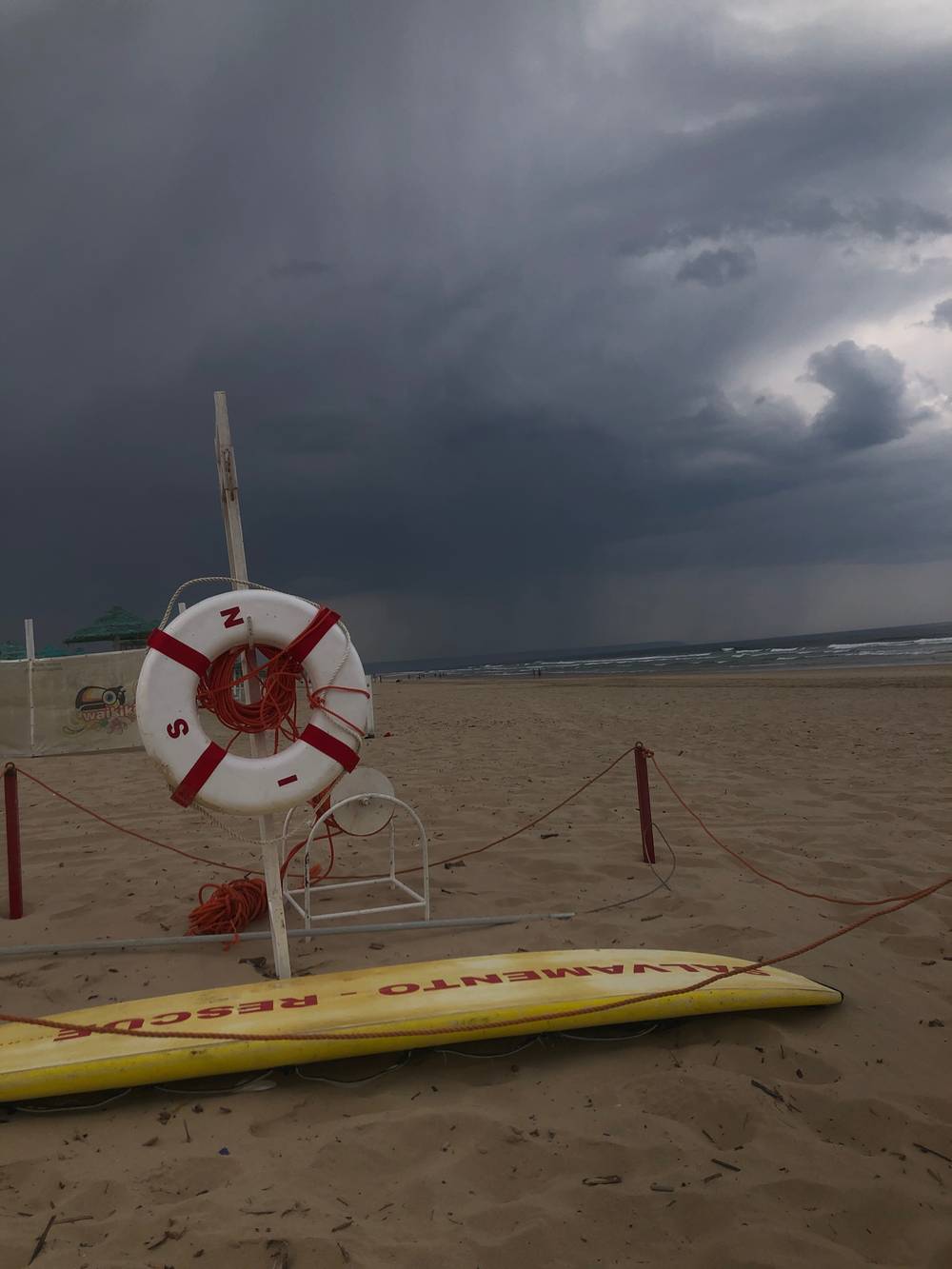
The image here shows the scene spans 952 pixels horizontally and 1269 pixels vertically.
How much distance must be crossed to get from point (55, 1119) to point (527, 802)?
164 inches

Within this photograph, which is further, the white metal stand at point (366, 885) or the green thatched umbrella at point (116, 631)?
the green thatched umbrella at point (116, 631)

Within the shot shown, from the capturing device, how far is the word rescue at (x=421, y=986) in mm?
2550

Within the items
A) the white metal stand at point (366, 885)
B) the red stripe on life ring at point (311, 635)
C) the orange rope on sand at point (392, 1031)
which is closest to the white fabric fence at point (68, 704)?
the white metal stand at point (366, 885)

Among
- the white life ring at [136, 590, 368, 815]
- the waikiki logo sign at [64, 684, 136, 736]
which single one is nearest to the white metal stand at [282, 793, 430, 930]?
the white life ring at [136, 590, 368, 815]

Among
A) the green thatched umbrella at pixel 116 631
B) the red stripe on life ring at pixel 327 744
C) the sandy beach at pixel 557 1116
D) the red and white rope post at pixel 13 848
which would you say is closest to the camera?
the sandy beach at pixel 557 1116

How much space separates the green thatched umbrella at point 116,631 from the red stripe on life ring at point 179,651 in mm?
14782

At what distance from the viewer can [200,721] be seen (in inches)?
117

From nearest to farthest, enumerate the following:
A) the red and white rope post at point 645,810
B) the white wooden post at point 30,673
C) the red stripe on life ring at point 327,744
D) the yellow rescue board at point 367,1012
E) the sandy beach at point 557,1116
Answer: the sandy beach at point 557,1116
the yellow rescue board at point 367,1012
the red stripe on life ring at point 327,744
the red and white rope post at point 645,810
the white wooden post at point 30,673

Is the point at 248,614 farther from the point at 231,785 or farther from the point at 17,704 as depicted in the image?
the point at 17,704

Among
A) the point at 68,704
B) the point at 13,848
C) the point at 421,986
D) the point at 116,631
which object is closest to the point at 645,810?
the point at 421,986

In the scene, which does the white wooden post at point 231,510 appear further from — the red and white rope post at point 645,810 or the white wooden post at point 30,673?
the white wooden post at point 30,673

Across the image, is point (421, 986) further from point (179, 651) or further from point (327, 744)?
point (179, 651)

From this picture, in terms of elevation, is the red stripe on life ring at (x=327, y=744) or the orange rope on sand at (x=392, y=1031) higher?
the red stripe on life ring at (x=327, y=744)

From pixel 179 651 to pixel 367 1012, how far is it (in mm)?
1467
